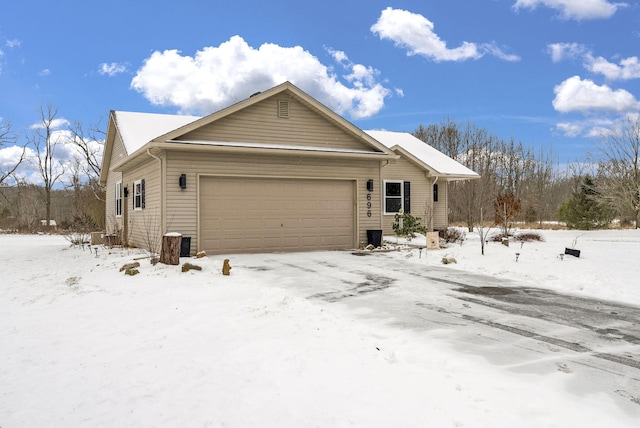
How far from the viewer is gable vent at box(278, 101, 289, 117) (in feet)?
44.2

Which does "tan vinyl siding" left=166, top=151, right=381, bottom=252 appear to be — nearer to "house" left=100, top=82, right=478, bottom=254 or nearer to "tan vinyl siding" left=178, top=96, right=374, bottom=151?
"house" left=100, top=82, right=478, bottom=254

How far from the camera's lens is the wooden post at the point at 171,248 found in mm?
9547

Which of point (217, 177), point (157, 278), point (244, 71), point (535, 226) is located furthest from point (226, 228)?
point (535, 226)

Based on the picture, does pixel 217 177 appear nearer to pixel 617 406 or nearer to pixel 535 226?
pixel 617 406

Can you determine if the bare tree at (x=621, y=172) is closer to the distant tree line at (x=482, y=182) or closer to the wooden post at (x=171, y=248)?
the distant tree line at (x=482, y=182)

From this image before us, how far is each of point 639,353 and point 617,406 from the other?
5.11ft

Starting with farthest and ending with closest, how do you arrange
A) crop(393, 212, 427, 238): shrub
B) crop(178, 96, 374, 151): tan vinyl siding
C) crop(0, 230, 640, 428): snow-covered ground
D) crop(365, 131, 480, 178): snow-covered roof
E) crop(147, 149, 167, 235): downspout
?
crop(365, 131, 480, 178): snow-covered roof, crop(393, 212, 427, 238): shrub, crop(178, 96, 374, 151): tan vinyl siding, crop(147, 149, 167, 235): downspout, crop(0, 230, 640, 428): snow-covered ground

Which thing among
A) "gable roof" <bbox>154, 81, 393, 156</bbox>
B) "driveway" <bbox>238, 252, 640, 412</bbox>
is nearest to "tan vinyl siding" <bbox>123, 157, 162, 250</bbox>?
"gable roof" <bbox>154, 81, 393, 156</bbox>

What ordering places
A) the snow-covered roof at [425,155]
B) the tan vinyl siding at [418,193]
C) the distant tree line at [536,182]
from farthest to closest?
the distant tree line at [536,182] < the snow-covered roof at [425,155] < the tan vinyl siding at [418,193]

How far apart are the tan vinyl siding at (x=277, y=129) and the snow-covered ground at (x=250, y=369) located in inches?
242

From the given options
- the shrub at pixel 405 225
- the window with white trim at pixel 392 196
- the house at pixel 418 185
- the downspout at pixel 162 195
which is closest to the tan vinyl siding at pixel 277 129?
the downspout at pixel 162 195

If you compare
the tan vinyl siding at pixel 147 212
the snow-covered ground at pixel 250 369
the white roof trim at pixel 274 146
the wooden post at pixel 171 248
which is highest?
the white roof trim at pixel 274 146

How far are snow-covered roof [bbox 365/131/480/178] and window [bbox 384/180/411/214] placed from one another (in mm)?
1572

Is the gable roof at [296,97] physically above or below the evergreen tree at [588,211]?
above
